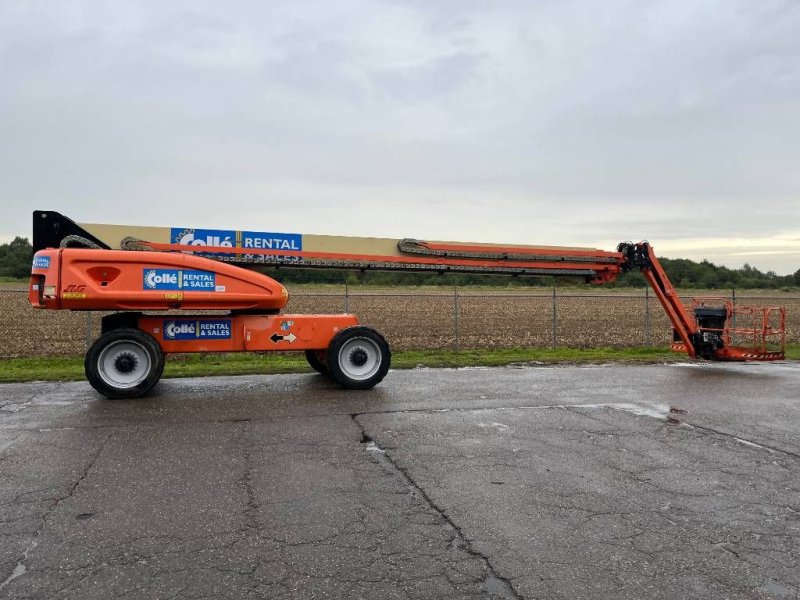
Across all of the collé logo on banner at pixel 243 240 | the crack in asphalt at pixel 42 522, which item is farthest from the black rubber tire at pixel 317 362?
the crack in asphalt at pixel 42 522

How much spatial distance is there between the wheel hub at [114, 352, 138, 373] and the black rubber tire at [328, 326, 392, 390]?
302 centimetres

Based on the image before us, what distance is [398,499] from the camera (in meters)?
5.14

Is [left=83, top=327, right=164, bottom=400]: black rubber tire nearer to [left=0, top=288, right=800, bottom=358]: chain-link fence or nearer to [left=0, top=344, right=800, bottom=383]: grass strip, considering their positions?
[left=0, top=344, right=800, bottom=383]: grass strip

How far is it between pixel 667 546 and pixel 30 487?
485cm

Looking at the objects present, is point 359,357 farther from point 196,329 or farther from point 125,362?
point 125,362

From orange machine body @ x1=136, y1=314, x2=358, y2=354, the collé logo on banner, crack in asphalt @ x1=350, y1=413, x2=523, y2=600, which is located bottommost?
crack in asphalt @ x1=350, y1=413, x2=523, y2=600

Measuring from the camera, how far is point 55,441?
704cm

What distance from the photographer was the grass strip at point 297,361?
1304 centimetres

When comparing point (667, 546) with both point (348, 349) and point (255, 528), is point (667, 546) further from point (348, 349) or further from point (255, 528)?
point (348, 349)

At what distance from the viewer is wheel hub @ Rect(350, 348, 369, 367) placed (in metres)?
11.1

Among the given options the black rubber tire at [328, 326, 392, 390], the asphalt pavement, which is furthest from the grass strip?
the asphalt pavement

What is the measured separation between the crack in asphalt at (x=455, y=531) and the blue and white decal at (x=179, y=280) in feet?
14.2

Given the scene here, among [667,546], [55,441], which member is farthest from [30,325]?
[667,546]

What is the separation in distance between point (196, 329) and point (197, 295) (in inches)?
30.7
